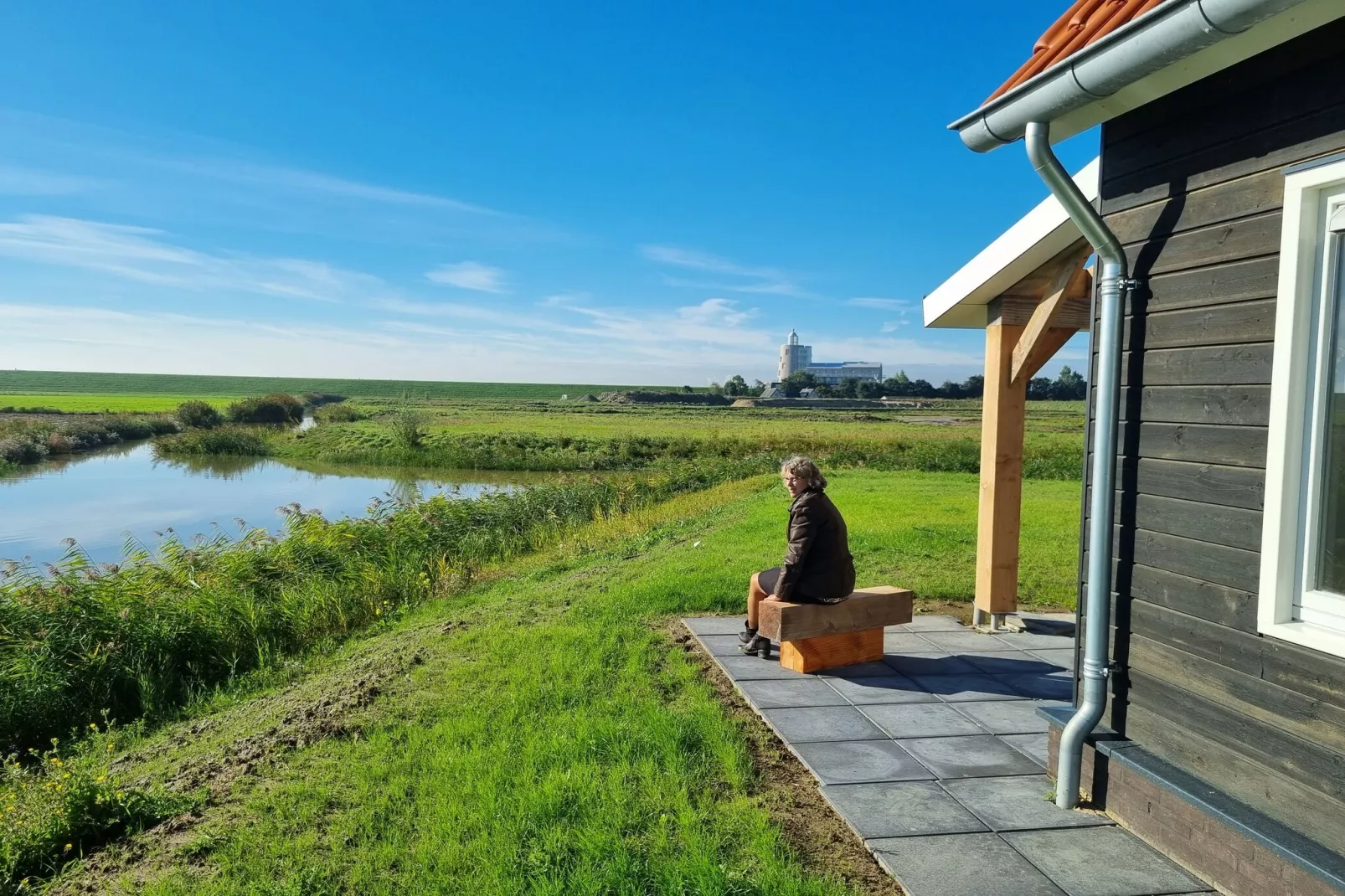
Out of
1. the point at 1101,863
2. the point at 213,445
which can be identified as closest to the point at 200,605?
the point at 1101,863

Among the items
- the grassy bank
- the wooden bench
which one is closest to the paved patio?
the wooden bench

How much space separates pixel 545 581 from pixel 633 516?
217 inches

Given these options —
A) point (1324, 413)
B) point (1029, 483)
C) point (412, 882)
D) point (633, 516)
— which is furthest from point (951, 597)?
point (1029, 483)

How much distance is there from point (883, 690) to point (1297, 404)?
3.17 m

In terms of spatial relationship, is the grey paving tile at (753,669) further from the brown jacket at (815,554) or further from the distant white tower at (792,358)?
the distant white tower at (792,358)

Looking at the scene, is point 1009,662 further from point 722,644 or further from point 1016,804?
point 1016,804

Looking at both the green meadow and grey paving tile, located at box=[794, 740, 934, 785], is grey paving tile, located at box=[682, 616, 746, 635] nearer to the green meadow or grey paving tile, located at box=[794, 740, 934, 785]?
the green meadow

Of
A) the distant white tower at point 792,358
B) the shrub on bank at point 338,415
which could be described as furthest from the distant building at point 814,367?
the shrub on bank at point 338,415

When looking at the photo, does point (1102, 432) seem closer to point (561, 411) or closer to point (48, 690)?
point (48, 690)

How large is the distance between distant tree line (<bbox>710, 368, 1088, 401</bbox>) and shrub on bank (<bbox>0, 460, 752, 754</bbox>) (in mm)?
78916

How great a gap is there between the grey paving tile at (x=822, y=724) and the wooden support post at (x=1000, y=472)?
2402 millimetres

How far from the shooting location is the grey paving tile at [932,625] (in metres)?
6.98

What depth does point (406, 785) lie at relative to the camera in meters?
4.04

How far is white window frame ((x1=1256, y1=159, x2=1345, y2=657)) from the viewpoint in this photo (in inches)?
108
